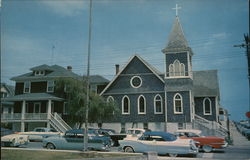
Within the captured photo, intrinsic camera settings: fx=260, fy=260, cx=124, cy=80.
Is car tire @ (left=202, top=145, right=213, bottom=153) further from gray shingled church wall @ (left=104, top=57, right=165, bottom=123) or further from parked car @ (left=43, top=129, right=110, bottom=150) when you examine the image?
gray shingled church wall @ (left=104, top=57, right=165, bottom=123)

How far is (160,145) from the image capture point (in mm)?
17562

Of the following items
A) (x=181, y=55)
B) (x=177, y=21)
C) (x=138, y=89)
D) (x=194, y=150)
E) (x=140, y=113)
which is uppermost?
(x=177, y=21)

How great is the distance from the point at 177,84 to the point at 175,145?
1648cm

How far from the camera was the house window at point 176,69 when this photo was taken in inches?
1321

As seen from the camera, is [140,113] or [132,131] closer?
[132,131]

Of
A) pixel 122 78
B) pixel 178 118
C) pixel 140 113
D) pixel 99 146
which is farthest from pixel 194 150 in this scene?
pixel 122 78

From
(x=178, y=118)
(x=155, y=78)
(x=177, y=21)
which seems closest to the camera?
(x=178, y=118)

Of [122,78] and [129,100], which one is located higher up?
[122,78]

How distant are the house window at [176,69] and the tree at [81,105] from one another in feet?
28.2

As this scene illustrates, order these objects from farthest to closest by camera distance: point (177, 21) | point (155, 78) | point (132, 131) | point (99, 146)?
point (177, 21) < point (155, 78) < point (132, 131) < point (99, 146)

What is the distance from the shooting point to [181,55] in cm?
3391

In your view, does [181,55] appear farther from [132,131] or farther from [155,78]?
[132,131]

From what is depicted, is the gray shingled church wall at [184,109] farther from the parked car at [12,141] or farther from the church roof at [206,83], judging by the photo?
the parked car at [12,141]

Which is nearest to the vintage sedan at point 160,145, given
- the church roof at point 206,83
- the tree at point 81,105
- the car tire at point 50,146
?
the car tire at point 50,146
